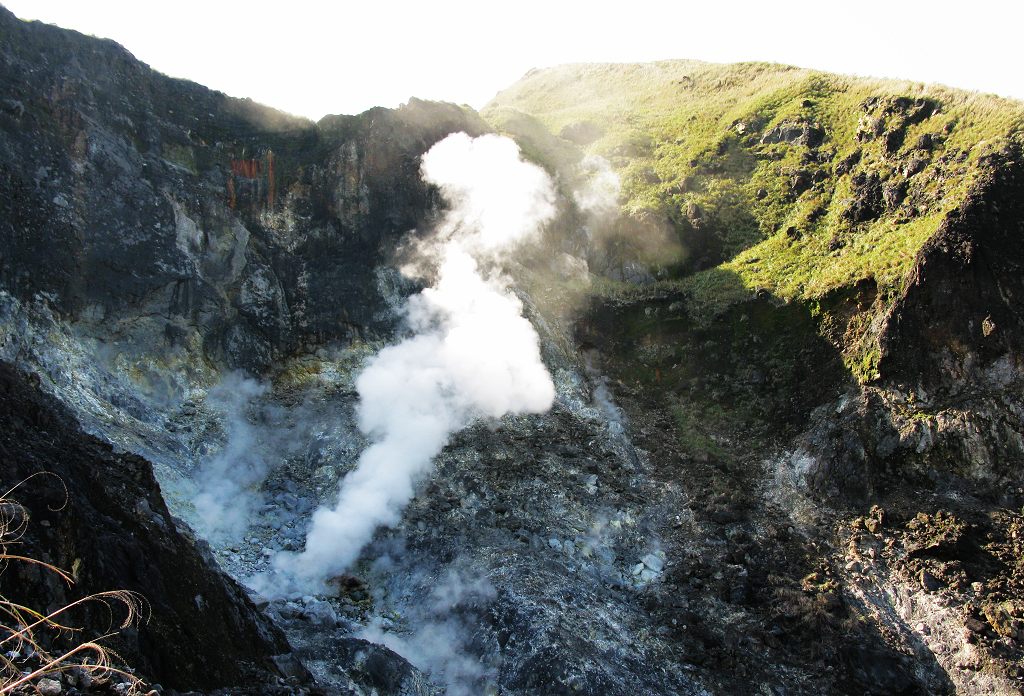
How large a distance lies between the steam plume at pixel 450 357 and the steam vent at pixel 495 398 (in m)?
0.10

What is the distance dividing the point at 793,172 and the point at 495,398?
1490 centimetres

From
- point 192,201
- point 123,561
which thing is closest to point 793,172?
point 192,201

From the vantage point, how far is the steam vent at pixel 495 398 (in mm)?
11422

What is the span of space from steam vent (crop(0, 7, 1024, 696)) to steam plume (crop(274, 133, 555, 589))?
0.10m

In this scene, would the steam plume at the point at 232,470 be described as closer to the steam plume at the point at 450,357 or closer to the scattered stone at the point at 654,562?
the steam plume at the point at 450,357

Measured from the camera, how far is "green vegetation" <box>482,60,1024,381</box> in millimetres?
19469

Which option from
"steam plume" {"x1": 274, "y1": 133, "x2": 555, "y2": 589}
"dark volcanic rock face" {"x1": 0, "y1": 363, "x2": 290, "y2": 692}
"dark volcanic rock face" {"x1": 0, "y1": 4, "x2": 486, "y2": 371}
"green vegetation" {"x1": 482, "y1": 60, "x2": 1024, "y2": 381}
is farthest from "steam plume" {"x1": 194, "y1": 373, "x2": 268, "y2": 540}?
"green vegetation" {"x1": 482, "y1": 60, "x2": 1024, "y2": 381}

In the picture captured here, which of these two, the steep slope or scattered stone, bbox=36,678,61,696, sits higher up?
the steep slope

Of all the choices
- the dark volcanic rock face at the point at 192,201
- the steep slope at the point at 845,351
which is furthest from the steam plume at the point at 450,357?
the steep slope at the point at 845,351

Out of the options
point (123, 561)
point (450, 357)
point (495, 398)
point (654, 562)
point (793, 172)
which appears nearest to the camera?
point (123, 561)

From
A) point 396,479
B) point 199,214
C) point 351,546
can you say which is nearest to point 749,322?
point 396,479

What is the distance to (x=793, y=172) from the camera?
83.8 feet

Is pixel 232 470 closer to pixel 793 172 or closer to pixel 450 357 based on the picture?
pixel 450 357

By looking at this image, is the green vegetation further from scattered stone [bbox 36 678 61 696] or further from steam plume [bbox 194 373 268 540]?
scattered stone [bbox 36 678 61 696]
